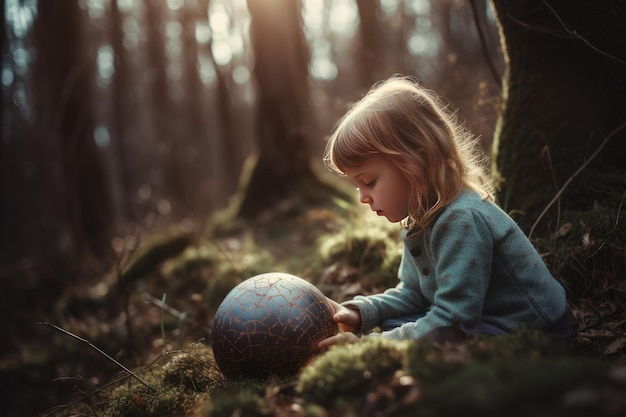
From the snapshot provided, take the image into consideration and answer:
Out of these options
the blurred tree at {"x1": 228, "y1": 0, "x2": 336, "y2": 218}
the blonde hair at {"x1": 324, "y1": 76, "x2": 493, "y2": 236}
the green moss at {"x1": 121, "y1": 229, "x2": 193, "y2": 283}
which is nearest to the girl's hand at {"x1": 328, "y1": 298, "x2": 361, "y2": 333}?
the blonde hair at {"x1": 324, "y1": 76, "x2": 493, "y2": 236}

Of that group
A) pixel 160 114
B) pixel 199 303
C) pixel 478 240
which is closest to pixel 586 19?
pixel 478 240

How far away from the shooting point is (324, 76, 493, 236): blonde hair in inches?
123

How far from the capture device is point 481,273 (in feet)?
9.51

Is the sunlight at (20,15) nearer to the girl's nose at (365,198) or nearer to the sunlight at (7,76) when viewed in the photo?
the sunlight at (7,76)

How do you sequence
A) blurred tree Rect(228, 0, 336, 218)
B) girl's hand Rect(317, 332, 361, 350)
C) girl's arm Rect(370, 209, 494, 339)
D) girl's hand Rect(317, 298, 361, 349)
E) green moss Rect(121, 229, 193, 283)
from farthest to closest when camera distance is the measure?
blurred tree Rect(228, 0, 336, 218) < green moss Rect(121, 229, 193, 283) < girl's hand Rect(317, 298, 361, 349) < girl's hand Rect(317, 332, 361, 350) < girl's arm Rect(370, 209, 494, 339)

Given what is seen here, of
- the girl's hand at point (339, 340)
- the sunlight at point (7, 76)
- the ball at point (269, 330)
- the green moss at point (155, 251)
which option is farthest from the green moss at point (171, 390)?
the sunlight at point (7, 76)

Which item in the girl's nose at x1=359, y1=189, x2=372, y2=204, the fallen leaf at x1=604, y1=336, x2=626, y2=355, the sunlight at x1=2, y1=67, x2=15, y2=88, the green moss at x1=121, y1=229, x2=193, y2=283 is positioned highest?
the sunlight at x1=2, y1=67, x2=15, y2=88

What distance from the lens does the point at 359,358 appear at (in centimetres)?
252

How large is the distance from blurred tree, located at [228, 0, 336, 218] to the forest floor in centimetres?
48

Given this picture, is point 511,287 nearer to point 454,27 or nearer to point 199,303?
point 199,303

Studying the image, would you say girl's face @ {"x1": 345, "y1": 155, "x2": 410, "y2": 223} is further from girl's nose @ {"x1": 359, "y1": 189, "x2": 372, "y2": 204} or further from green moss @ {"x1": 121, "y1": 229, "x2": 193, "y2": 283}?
green moss @ {"x1": 121, "y1": 229, "x2": 193, "y2": 283}

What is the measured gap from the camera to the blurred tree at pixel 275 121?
8.73 m

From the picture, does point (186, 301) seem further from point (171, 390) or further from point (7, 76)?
point (7, 76)

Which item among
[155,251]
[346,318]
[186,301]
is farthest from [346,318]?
[155,251]
